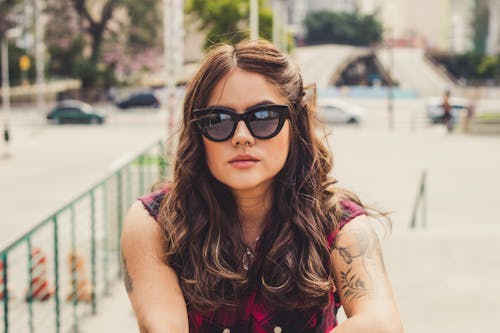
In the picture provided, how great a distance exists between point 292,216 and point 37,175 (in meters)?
17.4

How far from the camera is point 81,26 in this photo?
50844mm

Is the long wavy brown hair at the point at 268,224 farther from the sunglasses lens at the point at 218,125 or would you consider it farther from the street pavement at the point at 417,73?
the street pavement at the point at 417,73

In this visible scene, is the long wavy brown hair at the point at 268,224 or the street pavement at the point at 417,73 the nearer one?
the long wavy brown hair at the point at 268,224

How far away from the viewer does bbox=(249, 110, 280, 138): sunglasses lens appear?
2.13m

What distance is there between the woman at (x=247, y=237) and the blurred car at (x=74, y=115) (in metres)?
35.7

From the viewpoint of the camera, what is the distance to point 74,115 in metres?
36.8

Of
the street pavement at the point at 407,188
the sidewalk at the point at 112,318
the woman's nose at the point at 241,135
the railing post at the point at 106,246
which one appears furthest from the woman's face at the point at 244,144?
the railing post at the point at 106,246

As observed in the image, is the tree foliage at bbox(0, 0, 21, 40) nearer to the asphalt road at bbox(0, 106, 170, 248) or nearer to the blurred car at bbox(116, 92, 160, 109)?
the asphalt road at bbox(0, 106, 170, 248)

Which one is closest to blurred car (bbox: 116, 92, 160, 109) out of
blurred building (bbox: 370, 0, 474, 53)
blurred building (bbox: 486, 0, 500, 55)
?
blurred building (bbox: 486, 0, 500, 55)

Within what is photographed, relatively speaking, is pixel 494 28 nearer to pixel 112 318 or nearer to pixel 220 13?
pixel 220 13

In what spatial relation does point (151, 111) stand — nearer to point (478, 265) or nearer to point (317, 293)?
point (478, 265)

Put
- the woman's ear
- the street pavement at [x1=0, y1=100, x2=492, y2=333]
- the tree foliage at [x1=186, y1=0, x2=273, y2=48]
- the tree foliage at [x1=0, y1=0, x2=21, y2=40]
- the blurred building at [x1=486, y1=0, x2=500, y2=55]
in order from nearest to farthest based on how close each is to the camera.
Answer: the woman's ear
the street pavement at [x1=0, y1=100, x2=492, y2=333]
the tree foliage at [x1=0, y1=0, x2=21, y2=40]
the tree foliage at [x1=186, y1=0, x2=273, y2=48]
the blurred building at [x1=486, y1=0, x2=500, y2=55]

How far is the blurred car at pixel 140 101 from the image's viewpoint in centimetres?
4488

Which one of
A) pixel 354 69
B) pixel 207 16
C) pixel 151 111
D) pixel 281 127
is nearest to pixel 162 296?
pixel 281 127
